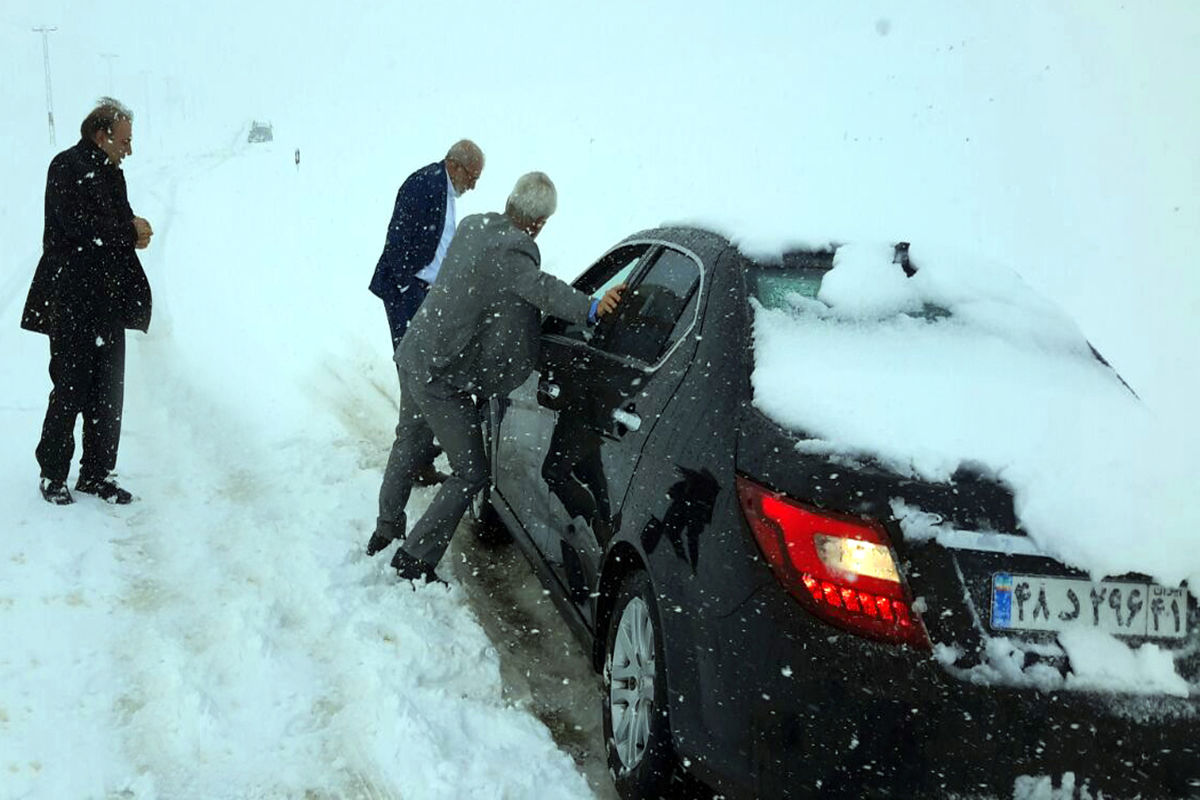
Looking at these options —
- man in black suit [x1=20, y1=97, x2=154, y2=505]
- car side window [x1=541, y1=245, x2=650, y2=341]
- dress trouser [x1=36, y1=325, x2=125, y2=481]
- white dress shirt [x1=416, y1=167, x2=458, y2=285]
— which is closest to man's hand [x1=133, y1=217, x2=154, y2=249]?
man in black suit [x1=20, y1=97, x2=154, y2=505]

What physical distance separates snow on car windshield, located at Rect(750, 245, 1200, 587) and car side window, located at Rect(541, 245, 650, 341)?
39.1 inches

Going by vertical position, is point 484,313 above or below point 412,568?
above

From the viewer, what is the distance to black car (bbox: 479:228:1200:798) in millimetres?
2086

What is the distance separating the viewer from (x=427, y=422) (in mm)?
4500

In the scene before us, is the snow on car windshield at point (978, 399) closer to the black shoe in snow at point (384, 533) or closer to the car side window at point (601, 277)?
the car side window at point (601, 277)

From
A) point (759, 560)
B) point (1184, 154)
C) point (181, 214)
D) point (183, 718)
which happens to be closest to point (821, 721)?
point (759, 560)

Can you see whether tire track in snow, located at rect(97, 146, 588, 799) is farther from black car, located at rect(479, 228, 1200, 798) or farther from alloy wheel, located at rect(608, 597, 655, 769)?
black car, located at rect(479, 228, 1200, 798)

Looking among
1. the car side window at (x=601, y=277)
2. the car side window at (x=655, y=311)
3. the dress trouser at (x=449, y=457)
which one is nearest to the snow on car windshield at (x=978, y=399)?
the car side window at (x=655, y=311)

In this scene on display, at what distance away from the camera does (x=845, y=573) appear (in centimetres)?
215

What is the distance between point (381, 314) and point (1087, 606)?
397 inches

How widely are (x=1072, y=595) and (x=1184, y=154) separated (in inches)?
575

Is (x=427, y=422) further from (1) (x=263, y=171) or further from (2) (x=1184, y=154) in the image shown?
(1) (x=263, y=171)

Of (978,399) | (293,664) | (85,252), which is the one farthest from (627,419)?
(85,252)

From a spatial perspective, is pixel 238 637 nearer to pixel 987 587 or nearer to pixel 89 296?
pixel 89 296
